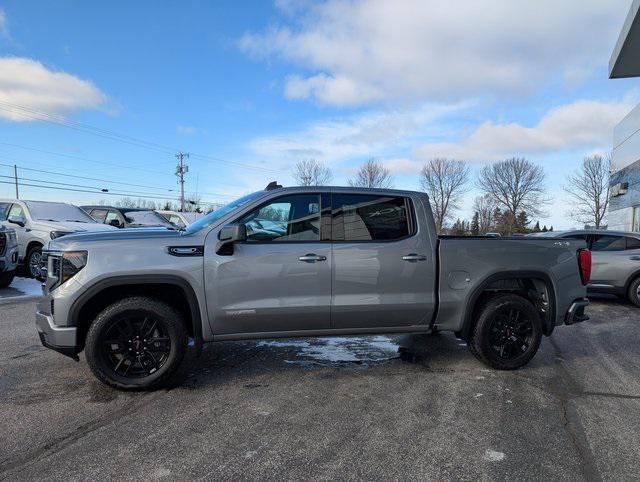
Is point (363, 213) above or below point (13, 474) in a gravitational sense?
above

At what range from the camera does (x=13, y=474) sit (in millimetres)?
2875

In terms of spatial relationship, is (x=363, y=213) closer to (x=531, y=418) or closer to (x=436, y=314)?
(x=436, y=314)

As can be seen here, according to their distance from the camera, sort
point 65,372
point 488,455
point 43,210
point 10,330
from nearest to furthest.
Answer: point 488,455 → point 65,372 → point 10,330 → point 43,210

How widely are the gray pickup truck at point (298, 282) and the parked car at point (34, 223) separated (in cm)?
714

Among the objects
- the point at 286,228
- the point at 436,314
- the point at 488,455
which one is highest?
the point at 286,228

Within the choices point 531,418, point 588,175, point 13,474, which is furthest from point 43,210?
point 588,175

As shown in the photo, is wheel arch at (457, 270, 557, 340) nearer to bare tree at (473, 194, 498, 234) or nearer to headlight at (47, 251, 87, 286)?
headlight at (47, 251, 87, 286)

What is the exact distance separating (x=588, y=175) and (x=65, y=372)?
68.6m

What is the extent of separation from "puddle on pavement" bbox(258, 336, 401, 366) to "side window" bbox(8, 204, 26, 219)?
8.90 metres

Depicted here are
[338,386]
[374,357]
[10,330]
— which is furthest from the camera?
[10,330]

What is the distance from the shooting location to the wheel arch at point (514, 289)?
4938 mm

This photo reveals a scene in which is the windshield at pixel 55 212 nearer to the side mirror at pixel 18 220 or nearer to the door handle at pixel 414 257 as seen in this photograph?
the side mirror at pixel 18 220

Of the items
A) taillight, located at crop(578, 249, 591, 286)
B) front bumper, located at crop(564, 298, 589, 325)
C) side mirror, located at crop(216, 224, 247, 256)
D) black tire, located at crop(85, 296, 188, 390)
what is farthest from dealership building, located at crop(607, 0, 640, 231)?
black tire, located at crop(85, 296, 188, 390)

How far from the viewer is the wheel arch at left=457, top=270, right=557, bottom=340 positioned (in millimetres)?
4938
